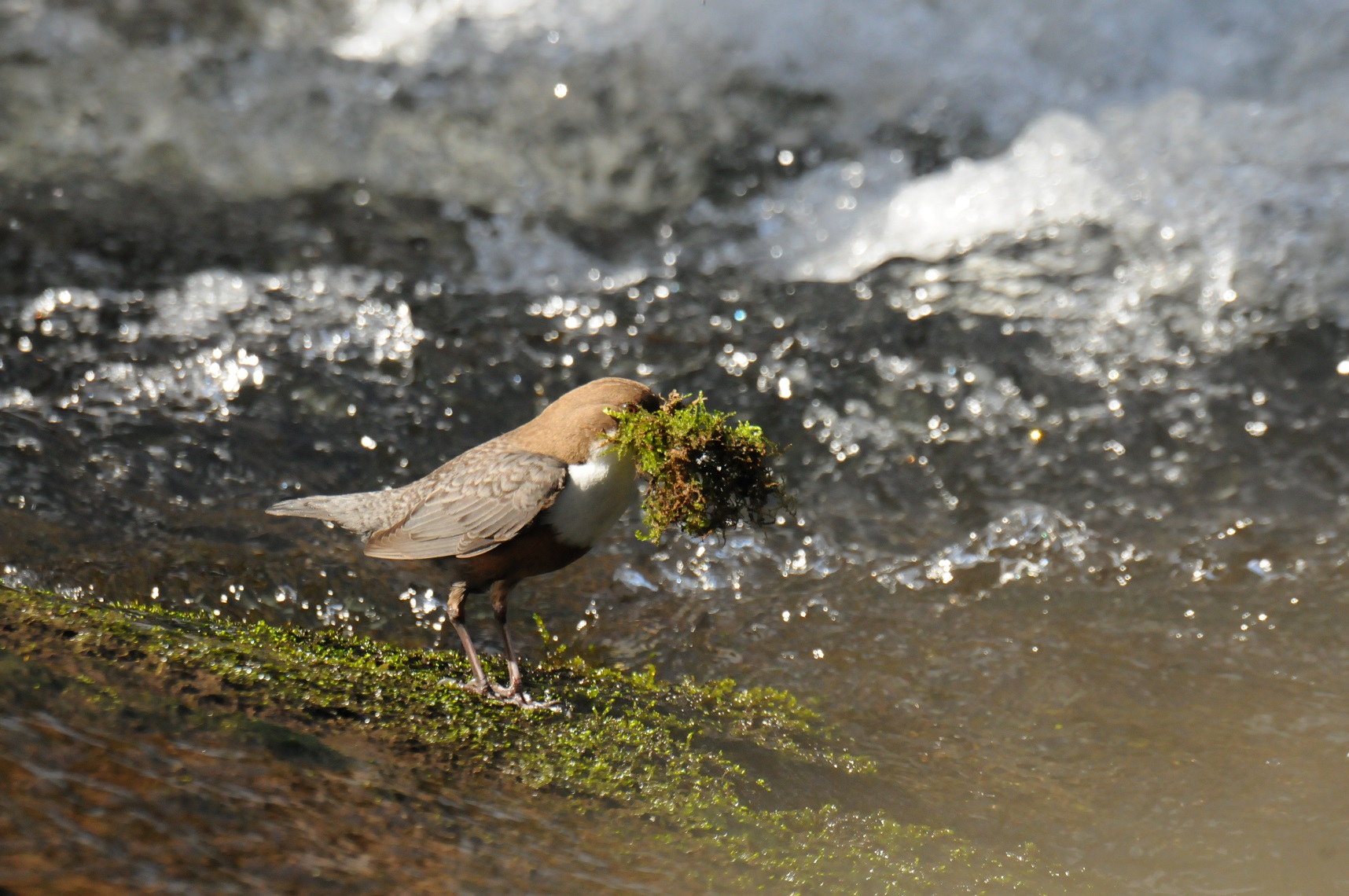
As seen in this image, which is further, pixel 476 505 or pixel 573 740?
pixel 476 505

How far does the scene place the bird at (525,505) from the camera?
10.3ft

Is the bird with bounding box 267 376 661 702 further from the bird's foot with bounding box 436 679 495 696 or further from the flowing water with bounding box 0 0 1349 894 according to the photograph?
the flowing water with bounding box 0 0 1349 894

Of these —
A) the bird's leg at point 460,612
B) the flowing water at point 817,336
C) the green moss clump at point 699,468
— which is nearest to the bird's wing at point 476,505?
the bird's leg at point 460,612

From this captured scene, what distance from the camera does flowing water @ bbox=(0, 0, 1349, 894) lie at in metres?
3.80

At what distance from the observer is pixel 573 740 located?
296 centimetres

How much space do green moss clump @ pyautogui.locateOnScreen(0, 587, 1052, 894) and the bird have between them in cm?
28

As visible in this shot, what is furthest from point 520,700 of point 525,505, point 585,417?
point 585,417

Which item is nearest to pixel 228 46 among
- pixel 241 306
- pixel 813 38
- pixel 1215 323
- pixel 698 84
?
pixel 241 306

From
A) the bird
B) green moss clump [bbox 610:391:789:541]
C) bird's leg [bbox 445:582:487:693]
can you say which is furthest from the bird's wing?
green moss clump [bbox 610:391:789:541]

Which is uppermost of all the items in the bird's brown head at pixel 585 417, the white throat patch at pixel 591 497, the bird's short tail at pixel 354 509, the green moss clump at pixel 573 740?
the bird's brown head at pixel 585 417

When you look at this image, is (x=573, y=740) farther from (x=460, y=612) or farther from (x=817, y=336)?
(x=817, y=336)

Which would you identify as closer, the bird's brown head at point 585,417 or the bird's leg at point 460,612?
the bird's brown head at point 585,417

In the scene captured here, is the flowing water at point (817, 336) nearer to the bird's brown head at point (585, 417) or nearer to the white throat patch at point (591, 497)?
the white throat patch at point (591, 497)

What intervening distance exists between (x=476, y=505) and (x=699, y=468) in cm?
70
